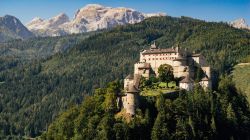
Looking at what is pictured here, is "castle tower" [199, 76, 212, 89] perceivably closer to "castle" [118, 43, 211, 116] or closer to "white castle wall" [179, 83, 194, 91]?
"castle" [118, 43, 211, 116]

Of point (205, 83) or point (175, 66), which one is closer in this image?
point (205, 83)

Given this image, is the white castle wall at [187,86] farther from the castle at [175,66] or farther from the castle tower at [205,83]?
the castle tower at [205,83]

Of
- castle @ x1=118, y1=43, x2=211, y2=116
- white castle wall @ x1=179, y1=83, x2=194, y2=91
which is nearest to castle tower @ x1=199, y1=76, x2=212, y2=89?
castle @ x1=118, y1=43, x2=211, y2=116

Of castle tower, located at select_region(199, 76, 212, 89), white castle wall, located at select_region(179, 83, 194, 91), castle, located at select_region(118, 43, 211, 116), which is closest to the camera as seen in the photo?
white castle wall, located at select_region(179, 83, 194, 91)

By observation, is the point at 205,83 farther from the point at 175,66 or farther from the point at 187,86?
the point at 175,66

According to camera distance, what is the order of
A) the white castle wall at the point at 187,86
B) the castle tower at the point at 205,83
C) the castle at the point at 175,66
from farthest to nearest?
the castle tower at the point at 205,83
the castle at the point at 175,66
the white castle wall at the point at 187,86

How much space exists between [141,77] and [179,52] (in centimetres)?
1339

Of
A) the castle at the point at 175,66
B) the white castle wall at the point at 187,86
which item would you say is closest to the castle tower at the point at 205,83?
the castle at the point at 175,66

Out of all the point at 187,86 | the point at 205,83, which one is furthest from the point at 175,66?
the point at 187,86

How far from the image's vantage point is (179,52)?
149000 mm

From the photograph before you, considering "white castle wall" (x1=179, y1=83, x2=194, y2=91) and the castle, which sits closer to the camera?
"white castle wall" (x1=179, y1=83, x2=194, y2=91)

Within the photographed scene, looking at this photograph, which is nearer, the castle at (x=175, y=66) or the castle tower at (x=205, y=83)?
the castle at (x=175, y=66)

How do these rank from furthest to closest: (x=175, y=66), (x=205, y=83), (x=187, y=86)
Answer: (x=175, y=66)
(x=205, y=83)
(x=187, y=86)

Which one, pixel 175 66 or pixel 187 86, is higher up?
pixel 175 66
